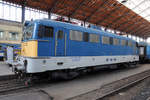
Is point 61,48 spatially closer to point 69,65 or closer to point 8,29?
point 69,65

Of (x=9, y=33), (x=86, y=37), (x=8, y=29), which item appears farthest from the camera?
(x=9, y=33)

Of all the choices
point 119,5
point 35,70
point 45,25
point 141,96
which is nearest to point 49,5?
point 119,5

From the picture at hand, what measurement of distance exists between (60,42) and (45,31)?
0.99 metres

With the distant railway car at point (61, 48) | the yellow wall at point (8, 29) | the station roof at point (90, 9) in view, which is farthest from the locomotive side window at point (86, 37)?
the yellow wall at point (8, 29)

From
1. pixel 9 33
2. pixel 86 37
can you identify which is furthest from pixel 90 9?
pixel 86 37

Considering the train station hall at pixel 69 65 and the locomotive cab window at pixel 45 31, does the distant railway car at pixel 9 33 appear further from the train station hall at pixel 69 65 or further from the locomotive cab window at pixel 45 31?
the locomotive cab window at pixel 45 31

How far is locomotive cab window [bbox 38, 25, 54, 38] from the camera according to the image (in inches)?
204

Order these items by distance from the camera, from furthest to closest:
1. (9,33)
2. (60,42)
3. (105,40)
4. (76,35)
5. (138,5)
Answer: (138,5)
(9,33)
(105,40)
(76,35)
(60,42)

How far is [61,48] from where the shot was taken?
585 cm

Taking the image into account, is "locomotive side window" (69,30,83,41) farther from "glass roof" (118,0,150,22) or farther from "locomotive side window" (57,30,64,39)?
"glass roof" (118,0,150,22)

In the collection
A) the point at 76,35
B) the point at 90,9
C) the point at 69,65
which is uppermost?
the point at 90,9

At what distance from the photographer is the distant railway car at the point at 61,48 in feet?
16.8

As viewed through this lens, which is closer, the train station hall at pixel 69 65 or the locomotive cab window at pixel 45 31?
the train station hall at pixel 69 65

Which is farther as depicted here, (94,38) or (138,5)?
(138,5)
